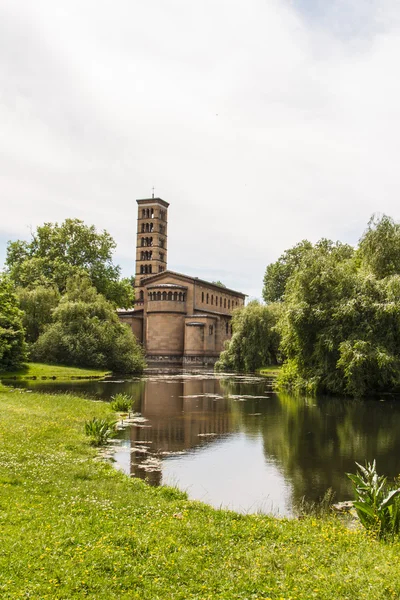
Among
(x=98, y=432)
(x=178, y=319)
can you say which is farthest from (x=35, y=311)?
(x=98, y=432)

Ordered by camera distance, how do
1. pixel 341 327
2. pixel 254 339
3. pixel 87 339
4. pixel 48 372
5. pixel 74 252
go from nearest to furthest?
pixel 341 327
pixel 48 372
pixel 87 339
pixel 254 339
pixel 74 252

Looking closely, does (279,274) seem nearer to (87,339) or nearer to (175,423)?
(87,339)

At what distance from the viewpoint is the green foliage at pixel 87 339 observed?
49.6 meters

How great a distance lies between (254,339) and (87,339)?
1740cm

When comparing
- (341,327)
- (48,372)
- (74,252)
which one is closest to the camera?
(341,327)

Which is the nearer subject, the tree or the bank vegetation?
the bank vegetation

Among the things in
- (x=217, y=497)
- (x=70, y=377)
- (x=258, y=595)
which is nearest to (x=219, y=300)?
(x=70, y=377)

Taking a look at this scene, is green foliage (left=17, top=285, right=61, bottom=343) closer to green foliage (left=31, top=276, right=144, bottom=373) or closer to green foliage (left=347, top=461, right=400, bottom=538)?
green foliage (left=31, top=276, right=144, bottom=373)

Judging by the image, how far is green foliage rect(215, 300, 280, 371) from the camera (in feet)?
188

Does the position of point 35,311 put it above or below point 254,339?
above

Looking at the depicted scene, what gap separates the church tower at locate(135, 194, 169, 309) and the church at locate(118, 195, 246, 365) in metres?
1.00

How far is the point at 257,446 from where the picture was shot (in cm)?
1786

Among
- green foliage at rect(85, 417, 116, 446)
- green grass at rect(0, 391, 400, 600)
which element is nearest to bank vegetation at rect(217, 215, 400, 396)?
green foliage at rect(85, 417, 116, 446)

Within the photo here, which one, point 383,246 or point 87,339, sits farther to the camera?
point 87,339
